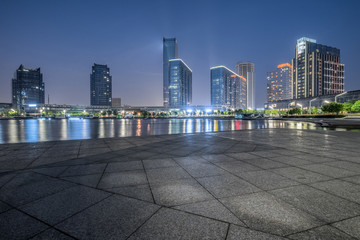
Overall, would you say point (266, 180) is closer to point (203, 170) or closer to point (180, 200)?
point (203, 170)

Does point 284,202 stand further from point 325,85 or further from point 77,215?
point 325,85

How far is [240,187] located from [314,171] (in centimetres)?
270

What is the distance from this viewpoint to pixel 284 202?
3404mm

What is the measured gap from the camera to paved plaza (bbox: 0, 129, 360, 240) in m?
2.59

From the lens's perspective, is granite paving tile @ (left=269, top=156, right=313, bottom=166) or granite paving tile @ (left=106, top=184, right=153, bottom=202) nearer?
granite paving tile @ (left=106, top=184, right=153, bottom=202)

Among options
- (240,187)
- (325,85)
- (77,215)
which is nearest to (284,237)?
(240,187)

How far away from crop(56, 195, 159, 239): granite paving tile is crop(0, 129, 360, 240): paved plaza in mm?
14

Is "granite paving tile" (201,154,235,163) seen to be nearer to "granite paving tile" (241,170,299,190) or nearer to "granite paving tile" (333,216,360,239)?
"granite paving tile" (241,170,299,190)

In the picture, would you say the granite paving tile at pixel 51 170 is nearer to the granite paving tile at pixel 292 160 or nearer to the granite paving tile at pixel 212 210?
the granite paving tile at pixel 212 210

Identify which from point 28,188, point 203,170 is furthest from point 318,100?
point 28,188

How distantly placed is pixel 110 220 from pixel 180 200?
1.28m

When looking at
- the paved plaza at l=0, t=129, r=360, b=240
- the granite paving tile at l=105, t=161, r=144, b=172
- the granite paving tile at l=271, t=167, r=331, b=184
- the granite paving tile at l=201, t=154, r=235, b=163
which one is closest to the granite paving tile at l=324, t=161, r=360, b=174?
the paved plaza at l=0, t=129, r=360, b=240

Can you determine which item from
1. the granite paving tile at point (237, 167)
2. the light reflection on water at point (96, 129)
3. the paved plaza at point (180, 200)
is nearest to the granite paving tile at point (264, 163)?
the paved plaza at point (180, 200)

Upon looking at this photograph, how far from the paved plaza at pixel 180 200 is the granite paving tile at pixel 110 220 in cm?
1
